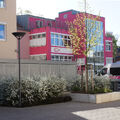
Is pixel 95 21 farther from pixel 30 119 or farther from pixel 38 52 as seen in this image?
pixel 38 52

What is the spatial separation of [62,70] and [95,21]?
483 centimetres

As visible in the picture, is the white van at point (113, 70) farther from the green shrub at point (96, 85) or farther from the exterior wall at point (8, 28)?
the green shrub at point (96, 85)

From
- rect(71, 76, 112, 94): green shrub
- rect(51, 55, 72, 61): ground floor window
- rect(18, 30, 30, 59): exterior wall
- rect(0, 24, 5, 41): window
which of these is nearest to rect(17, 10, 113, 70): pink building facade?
rect(51, 55, 72, 61): ground floor window

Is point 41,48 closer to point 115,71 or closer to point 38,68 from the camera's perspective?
point 115,71

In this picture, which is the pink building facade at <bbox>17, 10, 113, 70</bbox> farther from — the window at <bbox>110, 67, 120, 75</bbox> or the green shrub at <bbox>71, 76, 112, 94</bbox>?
the green shrub at <bbox>71, 76, 112, 94</bbox>

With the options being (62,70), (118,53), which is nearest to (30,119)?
(62,70)

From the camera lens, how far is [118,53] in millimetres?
75750

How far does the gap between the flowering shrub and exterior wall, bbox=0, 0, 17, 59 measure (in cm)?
889

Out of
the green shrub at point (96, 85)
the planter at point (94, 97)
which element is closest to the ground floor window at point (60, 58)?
the green shrub at point (96, 85)

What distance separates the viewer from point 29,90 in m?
12.9

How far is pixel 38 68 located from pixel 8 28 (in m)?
5.98

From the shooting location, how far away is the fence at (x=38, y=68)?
16.2 meters

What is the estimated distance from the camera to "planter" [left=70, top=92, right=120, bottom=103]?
14336mm

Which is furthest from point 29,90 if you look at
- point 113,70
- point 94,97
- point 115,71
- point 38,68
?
point 113,70
